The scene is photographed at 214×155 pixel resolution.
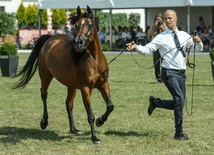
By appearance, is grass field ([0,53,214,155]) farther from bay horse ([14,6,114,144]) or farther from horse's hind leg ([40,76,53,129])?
bay horse ([14,6,114,144])

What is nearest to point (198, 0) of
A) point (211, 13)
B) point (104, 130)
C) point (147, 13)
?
point (211, 13)

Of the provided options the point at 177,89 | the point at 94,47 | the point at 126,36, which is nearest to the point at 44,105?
the point at 94,47

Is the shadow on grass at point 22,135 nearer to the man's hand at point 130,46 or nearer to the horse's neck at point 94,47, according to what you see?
the horse's neck at point 94,47

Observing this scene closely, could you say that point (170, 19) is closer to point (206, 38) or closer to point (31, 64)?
point (31, 64)

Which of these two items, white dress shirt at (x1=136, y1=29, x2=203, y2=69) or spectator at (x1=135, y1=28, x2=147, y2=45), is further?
spectator at (x1=135, y1=28, x2=147, y2=45)

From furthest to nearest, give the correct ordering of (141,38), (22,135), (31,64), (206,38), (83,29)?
(141,38)
(206,38)
(31,64)
(22,135)
(83,29)

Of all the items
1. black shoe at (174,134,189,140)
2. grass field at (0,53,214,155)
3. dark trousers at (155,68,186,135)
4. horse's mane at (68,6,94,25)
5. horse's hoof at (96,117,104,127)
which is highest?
horse's mane at (68,6,94,25)

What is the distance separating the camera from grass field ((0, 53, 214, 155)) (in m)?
7.71

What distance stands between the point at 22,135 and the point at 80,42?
195 centimetres

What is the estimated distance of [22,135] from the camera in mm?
8812

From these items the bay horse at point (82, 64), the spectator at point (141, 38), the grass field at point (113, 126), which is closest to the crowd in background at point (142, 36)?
the spectator at point (141, 38)

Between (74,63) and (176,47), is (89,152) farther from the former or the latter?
(176,47)

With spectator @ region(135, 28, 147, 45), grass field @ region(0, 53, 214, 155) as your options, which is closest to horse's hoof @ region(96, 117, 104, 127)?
grass field @ region(0, 53, 214, 155)

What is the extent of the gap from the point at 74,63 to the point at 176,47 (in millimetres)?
1470
